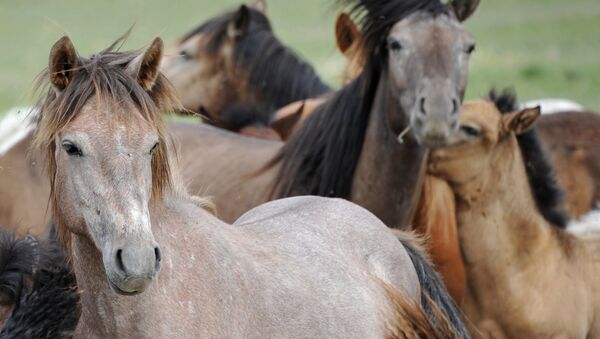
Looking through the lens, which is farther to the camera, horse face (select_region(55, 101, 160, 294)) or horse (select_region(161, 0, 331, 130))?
horse (select_region(161, 0, 331, 130))

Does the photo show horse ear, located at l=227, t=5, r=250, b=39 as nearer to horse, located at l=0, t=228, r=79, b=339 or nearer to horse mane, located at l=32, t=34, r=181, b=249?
horse, located at l=0, t=228, r=79, b=339

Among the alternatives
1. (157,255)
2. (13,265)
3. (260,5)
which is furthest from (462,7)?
(260,5)

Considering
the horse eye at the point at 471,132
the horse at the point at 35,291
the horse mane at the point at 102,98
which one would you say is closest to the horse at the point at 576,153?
the horse eye at the point at 471,132

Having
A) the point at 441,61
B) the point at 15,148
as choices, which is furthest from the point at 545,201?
the point at 15,148

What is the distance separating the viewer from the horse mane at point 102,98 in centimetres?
337

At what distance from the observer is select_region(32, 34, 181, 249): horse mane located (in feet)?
11.1

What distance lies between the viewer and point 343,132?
579cm

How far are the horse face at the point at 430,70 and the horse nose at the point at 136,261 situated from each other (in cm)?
230

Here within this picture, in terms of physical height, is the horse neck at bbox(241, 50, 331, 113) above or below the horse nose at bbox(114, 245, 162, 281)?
above

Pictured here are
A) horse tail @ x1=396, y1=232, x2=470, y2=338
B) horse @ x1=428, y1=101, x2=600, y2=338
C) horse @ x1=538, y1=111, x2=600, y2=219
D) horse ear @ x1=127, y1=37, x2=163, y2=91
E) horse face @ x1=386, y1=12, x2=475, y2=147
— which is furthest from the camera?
horse @ x1=538, y1=111, x2=600, y2=219

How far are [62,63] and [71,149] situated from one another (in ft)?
1.02

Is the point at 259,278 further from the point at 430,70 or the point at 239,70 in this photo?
the point at 239,70

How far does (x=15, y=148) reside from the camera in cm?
687

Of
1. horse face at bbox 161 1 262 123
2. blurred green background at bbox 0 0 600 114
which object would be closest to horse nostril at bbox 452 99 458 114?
horse face at bbox 161 1 262 123
